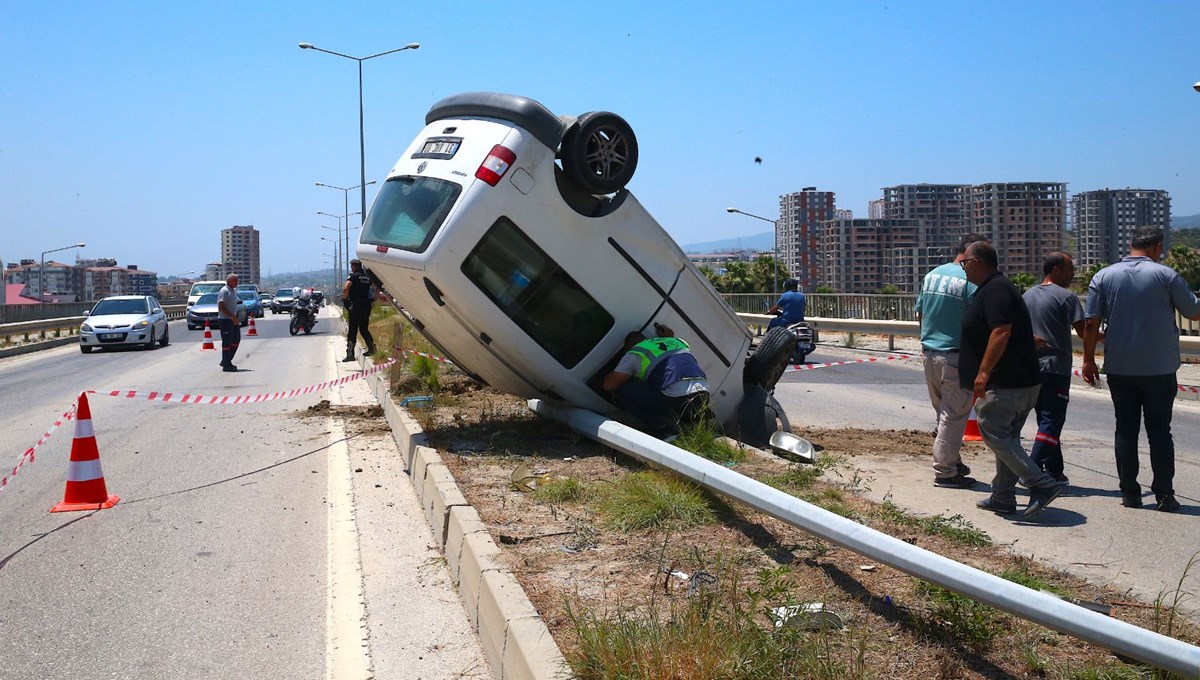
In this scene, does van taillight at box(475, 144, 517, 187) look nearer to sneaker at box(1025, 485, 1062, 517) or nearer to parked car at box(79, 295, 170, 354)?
sneaker at box(1025, 485, 1062, 517)

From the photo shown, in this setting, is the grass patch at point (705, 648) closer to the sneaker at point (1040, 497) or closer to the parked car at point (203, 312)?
the sneaker at point (1040, 497)

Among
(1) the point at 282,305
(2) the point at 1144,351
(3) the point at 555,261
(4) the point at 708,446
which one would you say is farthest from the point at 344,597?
(1) the point at 282,305

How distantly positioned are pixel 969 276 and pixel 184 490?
244 inches

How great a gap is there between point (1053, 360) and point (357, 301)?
1386 centimetres

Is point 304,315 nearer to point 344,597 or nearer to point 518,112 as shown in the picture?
point 518,112

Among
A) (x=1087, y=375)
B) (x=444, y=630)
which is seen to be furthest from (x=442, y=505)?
(x=1087, y=375)

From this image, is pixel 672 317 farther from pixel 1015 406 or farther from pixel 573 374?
pixel 1015 406

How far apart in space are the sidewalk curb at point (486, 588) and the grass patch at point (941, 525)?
236 cm

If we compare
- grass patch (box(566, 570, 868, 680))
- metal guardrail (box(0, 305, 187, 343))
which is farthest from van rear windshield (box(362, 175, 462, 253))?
metal guardrail (box(0, 305, 187, 343))

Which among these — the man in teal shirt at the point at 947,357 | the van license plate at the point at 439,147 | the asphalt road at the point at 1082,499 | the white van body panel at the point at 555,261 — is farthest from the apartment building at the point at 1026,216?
the van license plate at the point at 439,147

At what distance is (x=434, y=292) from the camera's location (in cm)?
811

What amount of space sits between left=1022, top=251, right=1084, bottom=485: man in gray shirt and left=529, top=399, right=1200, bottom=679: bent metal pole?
2.99m

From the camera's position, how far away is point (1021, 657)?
3721 millimetres

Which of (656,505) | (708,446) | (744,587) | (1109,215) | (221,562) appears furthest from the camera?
(1109,215)
